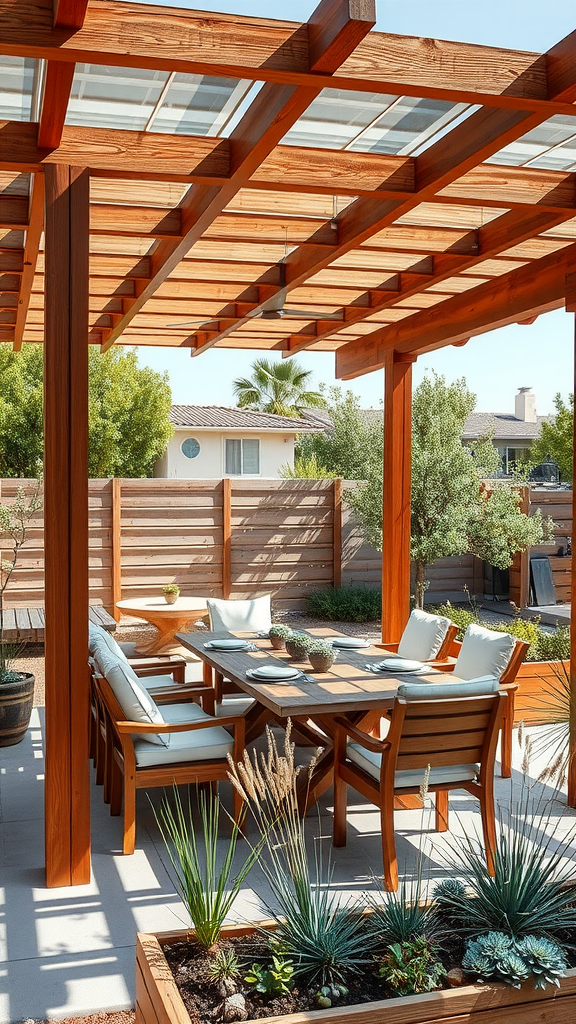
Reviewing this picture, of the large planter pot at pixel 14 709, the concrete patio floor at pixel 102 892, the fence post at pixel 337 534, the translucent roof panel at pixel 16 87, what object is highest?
the translucent roof panel at pixel 16 87

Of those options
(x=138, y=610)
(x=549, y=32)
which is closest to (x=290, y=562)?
(x=138, y=610)

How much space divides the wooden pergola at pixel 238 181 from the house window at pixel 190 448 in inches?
605

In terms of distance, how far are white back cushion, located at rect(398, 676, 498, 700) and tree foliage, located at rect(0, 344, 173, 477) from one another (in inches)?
526

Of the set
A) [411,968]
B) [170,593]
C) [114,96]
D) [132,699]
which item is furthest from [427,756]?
[170,593]

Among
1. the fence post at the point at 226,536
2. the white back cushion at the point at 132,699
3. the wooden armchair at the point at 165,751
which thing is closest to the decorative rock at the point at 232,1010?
the wooden armchair at the point at 165,751

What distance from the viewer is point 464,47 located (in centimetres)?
277

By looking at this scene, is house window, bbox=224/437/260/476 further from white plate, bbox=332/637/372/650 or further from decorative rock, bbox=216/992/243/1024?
decorative rock, bbox=216/992/243/1024

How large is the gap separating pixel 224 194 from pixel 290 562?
24.0 ft

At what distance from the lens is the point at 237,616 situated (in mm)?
Answer: 6719

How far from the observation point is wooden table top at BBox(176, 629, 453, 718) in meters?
4.02

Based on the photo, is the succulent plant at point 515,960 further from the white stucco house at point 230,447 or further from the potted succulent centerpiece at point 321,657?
the white stucco house at point 230,447

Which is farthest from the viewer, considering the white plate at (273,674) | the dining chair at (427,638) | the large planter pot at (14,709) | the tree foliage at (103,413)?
the tree foliage at (103,413)

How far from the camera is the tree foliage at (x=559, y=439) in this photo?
21.9 meters

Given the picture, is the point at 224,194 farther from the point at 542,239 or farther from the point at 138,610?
the point at 138,610
